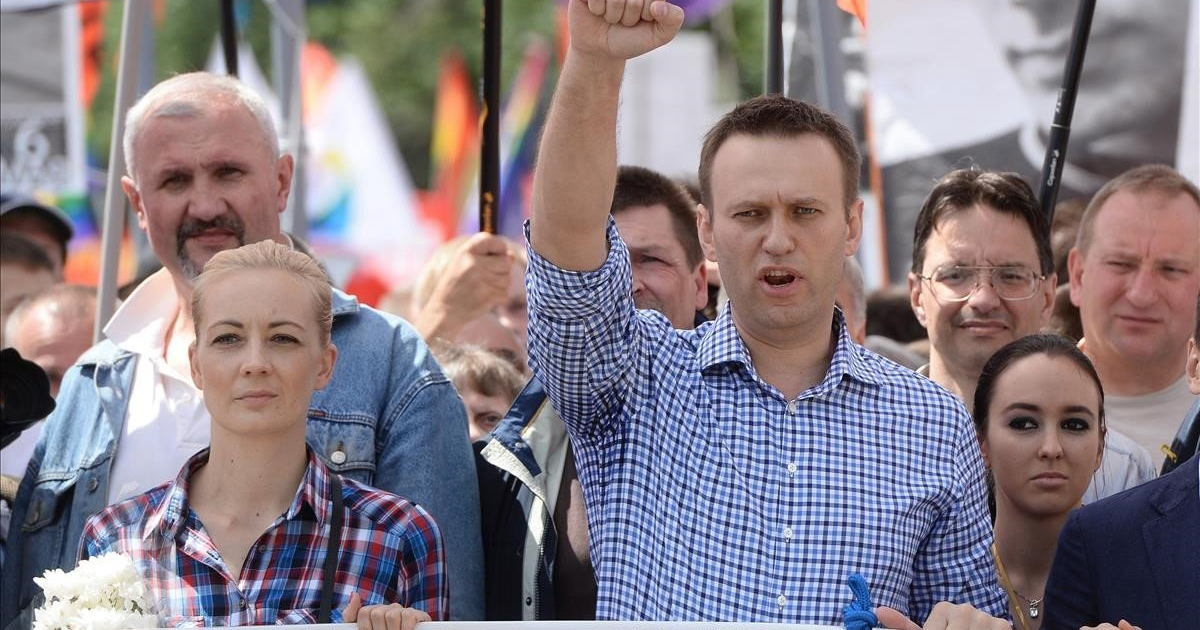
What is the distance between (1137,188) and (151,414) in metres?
2.44

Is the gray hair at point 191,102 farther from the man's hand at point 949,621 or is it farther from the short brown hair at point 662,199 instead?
the man's hand at point 949,621

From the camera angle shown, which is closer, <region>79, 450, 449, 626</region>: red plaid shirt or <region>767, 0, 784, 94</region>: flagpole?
<region>79, 450, 449, 626</region>: red plaid shirt

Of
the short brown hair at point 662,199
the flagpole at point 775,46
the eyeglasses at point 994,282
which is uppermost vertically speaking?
the flagpole at point 775,46

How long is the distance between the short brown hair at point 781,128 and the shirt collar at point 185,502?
826 millimetres

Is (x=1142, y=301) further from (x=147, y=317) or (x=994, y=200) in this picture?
(x=147, y=317)

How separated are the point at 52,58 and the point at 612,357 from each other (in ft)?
19.1

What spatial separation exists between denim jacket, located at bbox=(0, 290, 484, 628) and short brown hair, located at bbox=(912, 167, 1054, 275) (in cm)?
142

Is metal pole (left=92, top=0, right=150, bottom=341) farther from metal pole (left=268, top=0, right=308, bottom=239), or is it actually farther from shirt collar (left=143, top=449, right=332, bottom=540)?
metal pole (left=268, top=0, right=308, bottom=239)

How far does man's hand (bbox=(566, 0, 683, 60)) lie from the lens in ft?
8.55

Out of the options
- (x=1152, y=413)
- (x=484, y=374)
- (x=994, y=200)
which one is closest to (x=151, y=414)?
(x=484, y=374)

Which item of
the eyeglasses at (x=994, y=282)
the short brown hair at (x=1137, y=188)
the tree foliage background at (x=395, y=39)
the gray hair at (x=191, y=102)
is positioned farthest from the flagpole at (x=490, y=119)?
the tree foliage background at (x=395, y=39)

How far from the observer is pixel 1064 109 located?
4.75m

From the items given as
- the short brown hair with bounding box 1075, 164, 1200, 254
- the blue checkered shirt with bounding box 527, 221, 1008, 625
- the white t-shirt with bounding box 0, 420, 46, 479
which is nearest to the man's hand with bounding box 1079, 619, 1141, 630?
the blue checkered shirt with bounding box 527, 221, 1008, 625

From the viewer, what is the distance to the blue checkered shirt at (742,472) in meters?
2.84
